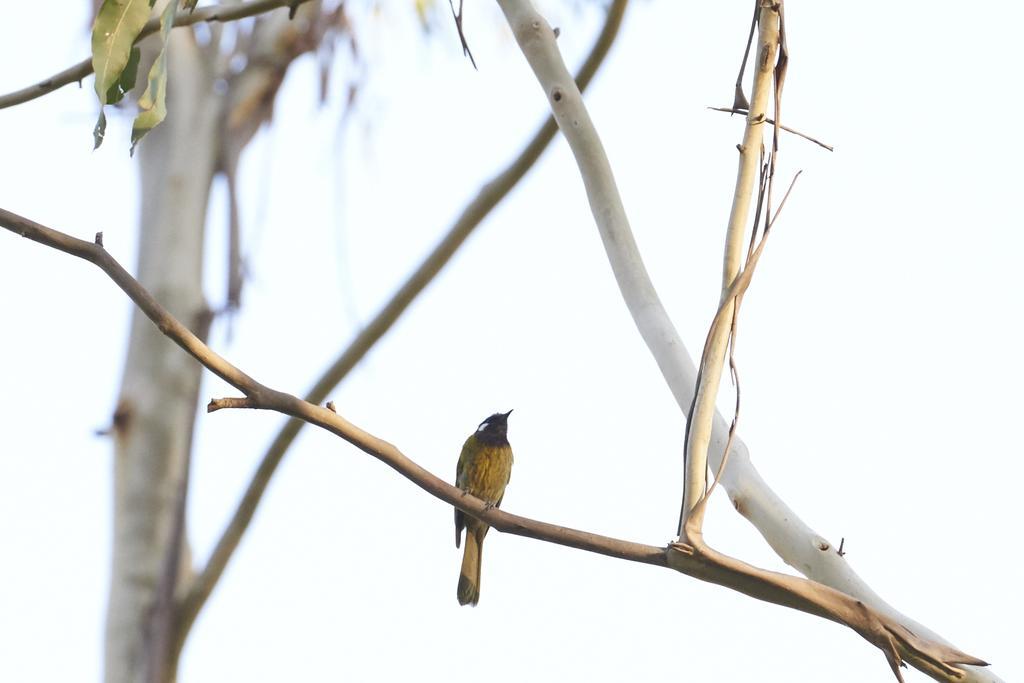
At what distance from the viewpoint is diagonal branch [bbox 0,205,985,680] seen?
1107 millimetres

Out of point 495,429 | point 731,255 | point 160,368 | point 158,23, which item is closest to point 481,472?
point 495,429

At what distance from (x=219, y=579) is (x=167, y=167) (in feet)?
3.50

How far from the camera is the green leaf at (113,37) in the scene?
1.75 m

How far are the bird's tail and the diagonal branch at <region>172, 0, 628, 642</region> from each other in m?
1.30

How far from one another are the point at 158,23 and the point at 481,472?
2077mm

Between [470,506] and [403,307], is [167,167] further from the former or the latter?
[470,506]

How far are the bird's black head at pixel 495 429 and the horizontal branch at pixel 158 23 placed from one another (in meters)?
2.05

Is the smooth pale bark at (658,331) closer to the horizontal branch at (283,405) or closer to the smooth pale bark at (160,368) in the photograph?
the horizontal branch at (283,405)

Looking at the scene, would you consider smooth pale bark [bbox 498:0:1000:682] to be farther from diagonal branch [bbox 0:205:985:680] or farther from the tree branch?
the tree branch

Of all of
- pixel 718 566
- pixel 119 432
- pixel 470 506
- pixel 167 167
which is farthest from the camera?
pixel 167 167

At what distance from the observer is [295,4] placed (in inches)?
77.5

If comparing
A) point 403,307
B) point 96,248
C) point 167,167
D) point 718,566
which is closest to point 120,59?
point 96,248

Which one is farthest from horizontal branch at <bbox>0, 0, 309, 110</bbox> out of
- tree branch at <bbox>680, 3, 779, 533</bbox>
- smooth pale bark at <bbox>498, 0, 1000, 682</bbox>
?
tree branch at <bbox>680, 3, 779, 533</bbox>

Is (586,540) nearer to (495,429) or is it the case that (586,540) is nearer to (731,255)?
(731,255)
